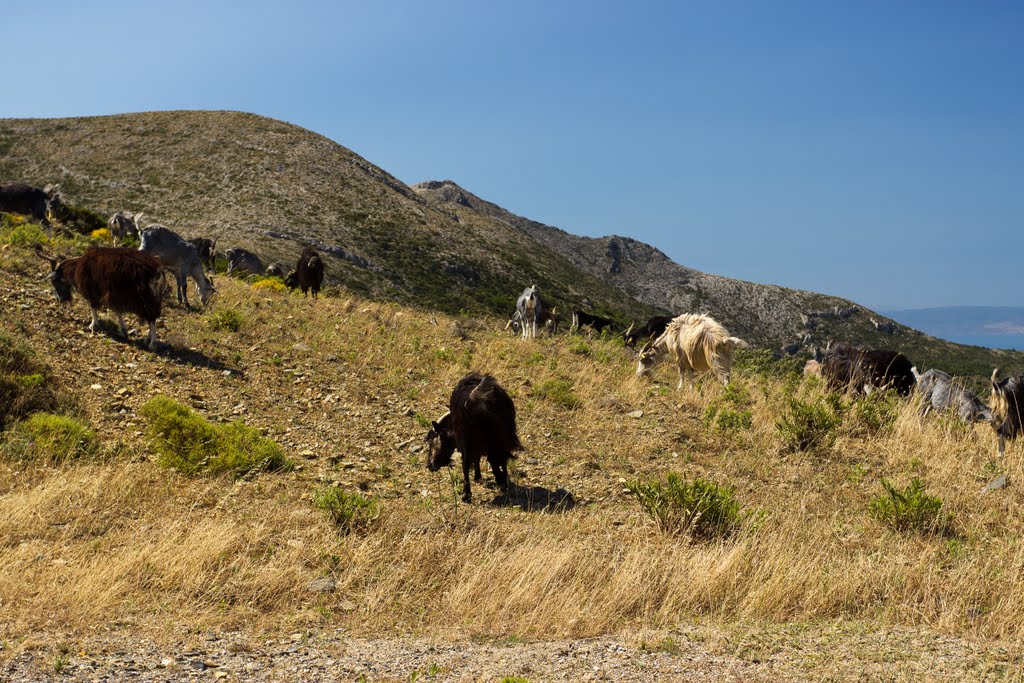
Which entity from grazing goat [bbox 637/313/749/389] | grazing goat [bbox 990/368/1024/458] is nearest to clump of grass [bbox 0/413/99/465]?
grazing goat [bbox 637/313/749/389]

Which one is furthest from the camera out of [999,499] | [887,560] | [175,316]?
[175,316]

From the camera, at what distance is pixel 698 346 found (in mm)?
14719

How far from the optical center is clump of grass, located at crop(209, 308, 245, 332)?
49.6ft

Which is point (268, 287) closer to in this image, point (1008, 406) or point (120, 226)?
point (120, 226)

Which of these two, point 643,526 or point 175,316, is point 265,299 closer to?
point 175,316

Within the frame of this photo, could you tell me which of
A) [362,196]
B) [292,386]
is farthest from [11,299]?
[362,196]

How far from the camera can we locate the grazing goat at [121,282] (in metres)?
12.4

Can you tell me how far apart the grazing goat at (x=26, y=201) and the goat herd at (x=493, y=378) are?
786cm

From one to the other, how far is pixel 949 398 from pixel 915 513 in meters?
6.85

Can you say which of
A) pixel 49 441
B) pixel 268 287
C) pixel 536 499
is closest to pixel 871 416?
pixel 536 499

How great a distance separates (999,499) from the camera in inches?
329

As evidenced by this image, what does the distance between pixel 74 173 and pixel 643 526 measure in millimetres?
60446

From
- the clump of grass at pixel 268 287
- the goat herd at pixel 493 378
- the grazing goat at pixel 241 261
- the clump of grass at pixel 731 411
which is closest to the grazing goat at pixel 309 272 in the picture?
the clump of grass at pixel 268 287

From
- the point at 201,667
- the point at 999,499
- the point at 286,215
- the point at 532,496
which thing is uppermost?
the point at 286,215
